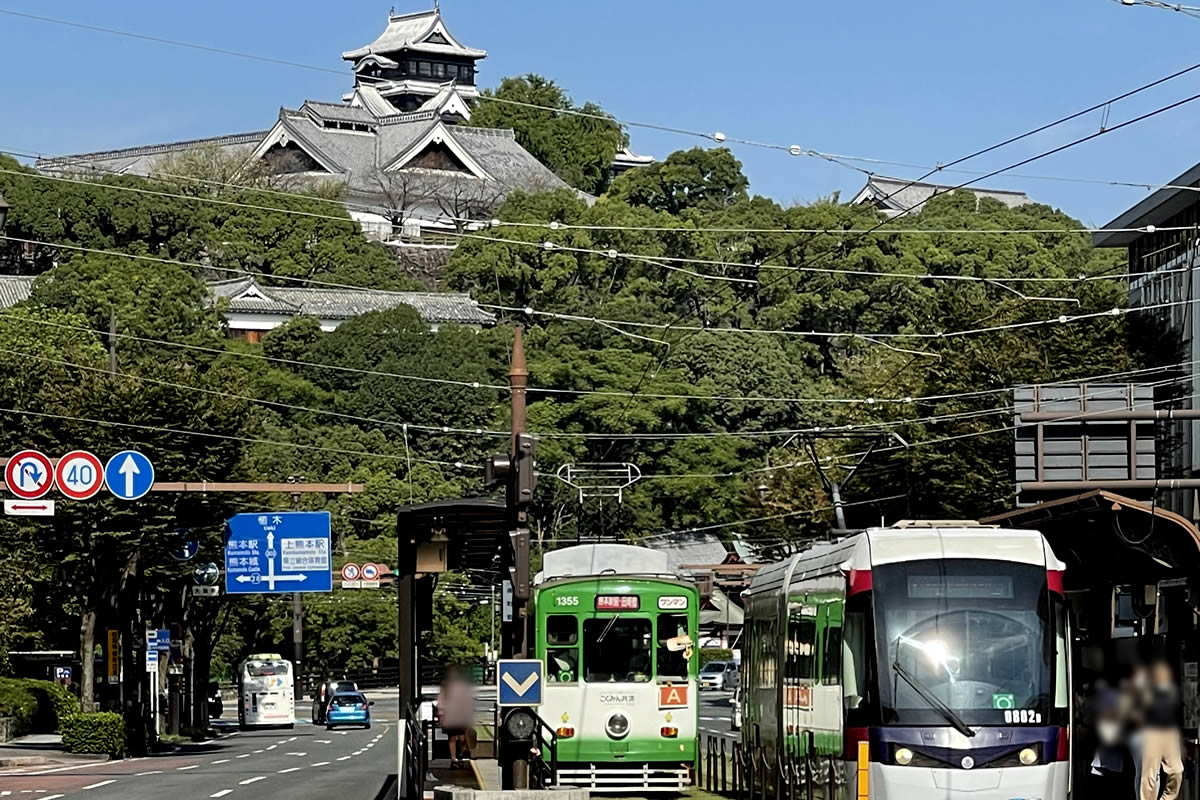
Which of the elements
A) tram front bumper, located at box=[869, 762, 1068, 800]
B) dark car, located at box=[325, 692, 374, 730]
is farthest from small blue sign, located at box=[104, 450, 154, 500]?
dark car, located at box=[325, 692, 374, 730]

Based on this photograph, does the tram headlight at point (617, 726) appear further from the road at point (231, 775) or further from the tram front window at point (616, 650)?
the road at point (231, 775)

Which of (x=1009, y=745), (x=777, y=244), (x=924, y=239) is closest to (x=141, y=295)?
(x=777, y=244)

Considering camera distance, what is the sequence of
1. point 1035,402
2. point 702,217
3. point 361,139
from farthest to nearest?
1. point 361,139
2. point 702,217
3. point 1035,402

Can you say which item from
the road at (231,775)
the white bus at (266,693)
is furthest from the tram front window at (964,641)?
the white bus at (266,693)

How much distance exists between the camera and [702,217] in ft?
327

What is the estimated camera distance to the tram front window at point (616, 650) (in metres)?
26.6

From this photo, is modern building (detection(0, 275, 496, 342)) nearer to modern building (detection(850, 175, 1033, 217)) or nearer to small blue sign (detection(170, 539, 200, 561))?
modern building (detection(850, 175, 1033, 217))

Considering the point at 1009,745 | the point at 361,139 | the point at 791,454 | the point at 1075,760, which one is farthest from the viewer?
the point at 361,139

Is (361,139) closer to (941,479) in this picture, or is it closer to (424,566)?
(941,479)

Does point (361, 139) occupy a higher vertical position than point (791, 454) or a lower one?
higher

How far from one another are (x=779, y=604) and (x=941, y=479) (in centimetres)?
2960

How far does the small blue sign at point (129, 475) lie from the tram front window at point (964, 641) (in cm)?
1939

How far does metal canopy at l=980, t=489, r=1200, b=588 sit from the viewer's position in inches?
730

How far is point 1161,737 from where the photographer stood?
17.4 metres
